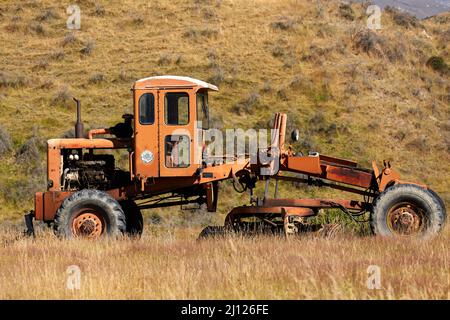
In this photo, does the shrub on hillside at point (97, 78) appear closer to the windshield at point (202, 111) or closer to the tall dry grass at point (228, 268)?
the windshield at point (202, 111)

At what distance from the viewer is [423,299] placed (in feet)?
20.5

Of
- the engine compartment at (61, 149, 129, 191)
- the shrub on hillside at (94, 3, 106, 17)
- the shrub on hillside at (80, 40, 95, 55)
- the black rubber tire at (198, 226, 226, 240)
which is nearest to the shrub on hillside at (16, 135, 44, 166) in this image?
the shrub on hillside at (80, 40, 95, 55)

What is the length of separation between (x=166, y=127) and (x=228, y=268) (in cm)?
399

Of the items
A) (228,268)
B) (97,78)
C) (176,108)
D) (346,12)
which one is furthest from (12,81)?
(228,268)

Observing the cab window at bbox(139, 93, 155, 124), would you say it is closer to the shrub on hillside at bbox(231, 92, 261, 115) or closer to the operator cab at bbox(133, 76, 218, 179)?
the operator cab at bbox(133, 76, 218, 179)

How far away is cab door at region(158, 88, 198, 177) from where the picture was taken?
11391mm

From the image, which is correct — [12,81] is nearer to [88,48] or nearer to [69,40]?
[88,48]

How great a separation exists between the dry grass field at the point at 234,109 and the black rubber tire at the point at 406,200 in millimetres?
314

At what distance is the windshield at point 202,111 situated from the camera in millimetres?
11703

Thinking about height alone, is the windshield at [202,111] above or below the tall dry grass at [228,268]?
above

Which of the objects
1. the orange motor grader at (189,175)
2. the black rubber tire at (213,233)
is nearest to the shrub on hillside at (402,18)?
the orange motor grader at (189,175)

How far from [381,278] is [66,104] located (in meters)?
22.4
